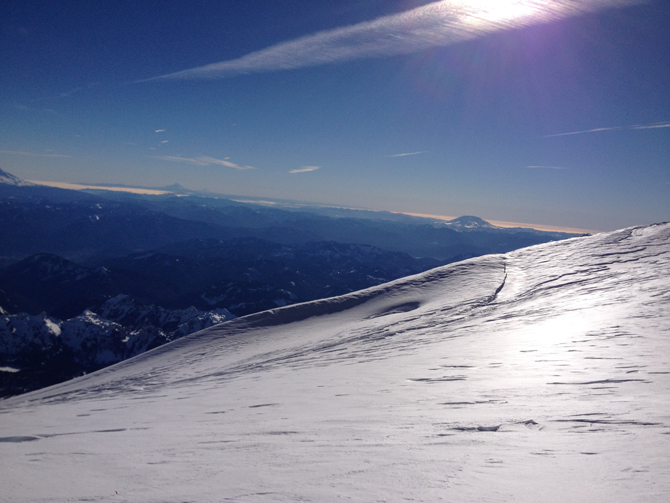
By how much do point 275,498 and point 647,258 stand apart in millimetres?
34782

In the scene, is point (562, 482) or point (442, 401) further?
point (442, 401)

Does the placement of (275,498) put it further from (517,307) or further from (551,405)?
(517,307)

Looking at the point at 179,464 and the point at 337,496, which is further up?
the point at 337,496

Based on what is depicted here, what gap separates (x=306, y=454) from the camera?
20.9ft

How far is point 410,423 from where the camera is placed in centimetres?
773

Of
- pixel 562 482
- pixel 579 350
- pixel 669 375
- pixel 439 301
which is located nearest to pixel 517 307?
pixel 439 301

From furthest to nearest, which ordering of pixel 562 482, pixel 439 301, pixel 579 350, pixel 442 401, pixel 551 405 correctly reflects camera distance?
pixel 439 301 → pixel 579 350 → pixel 442 401 → pixel 551 405 → pixel 562 482

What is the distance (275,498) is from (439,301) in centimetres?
2911

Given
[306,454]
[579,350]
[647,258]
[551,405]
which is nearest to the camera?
[306,454]

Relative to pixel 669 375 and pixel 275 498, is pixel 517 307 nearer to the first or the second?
pixel 669 375

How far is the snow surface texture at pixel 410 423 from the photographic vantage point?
4914 millimetres

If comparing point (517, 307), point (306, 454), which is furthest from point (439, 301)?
point (306, 454)

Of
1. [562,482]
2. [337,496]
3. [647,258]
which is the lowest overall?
[337,496]

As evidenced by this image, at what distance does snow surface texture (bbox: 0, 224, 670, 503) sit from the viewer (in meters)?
4.91
